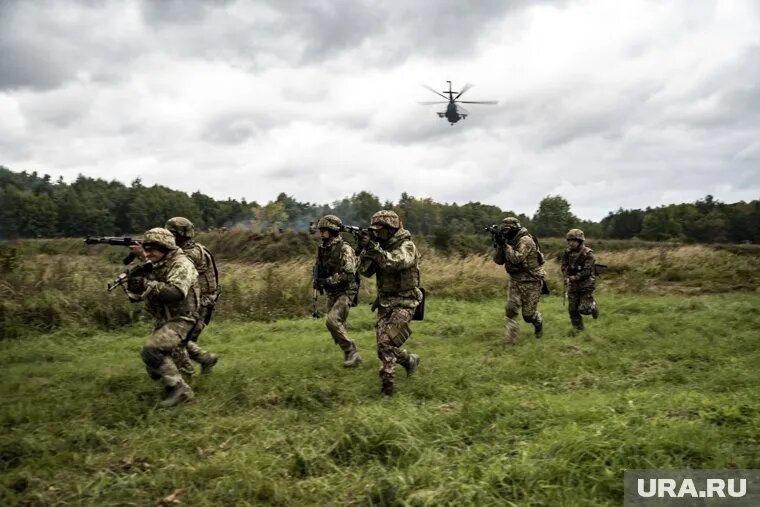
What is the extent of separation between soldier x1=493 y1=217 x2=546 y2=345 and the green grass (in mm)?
610

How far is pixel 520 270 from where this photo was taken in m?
8.63

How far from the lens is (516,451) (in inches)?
155

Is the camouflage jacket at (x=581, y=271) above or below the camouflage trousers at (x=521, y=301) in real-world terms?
above

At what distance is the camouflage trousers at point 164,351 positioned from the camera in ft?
17.9

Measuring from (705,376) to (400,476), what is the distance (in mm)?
4658

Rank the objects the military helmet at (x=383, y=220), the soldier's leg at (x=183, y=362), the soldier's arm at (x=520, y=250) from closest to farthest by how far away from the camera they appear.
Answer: the military helmet at (x=383, y=220)
the soldier's leg at (x=183, y=362)
the soldier's arm at (x=520, y=250)

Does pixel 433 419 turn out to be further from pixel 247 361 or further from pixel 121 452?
pixel 247 361

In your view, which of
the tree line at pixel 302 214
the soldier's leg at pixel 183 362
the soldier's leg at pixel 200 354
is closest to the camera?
the soldier's leg at pixel 183 362

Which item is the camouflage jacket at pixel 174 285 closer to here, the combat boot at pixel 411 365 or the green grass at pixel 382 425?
the green grass at pixel 382 425

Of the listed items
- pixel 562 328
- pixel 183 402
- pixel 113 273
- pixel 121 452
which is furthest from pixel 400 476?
pixel 113 273

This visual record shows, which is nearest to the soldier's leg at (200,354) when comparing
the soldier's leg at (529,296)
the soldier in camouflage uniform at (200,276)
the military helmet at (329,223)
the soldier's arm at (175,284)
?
the soldier in camouflage uniform at (200,276)

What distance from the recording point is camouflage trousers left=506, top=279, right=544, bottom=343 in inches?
338

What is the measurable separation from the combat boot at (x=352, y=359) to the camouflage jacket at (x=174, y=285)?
216 cm

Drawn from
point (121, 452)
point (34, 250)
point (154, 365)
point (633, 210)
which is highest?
point (633, 210)
